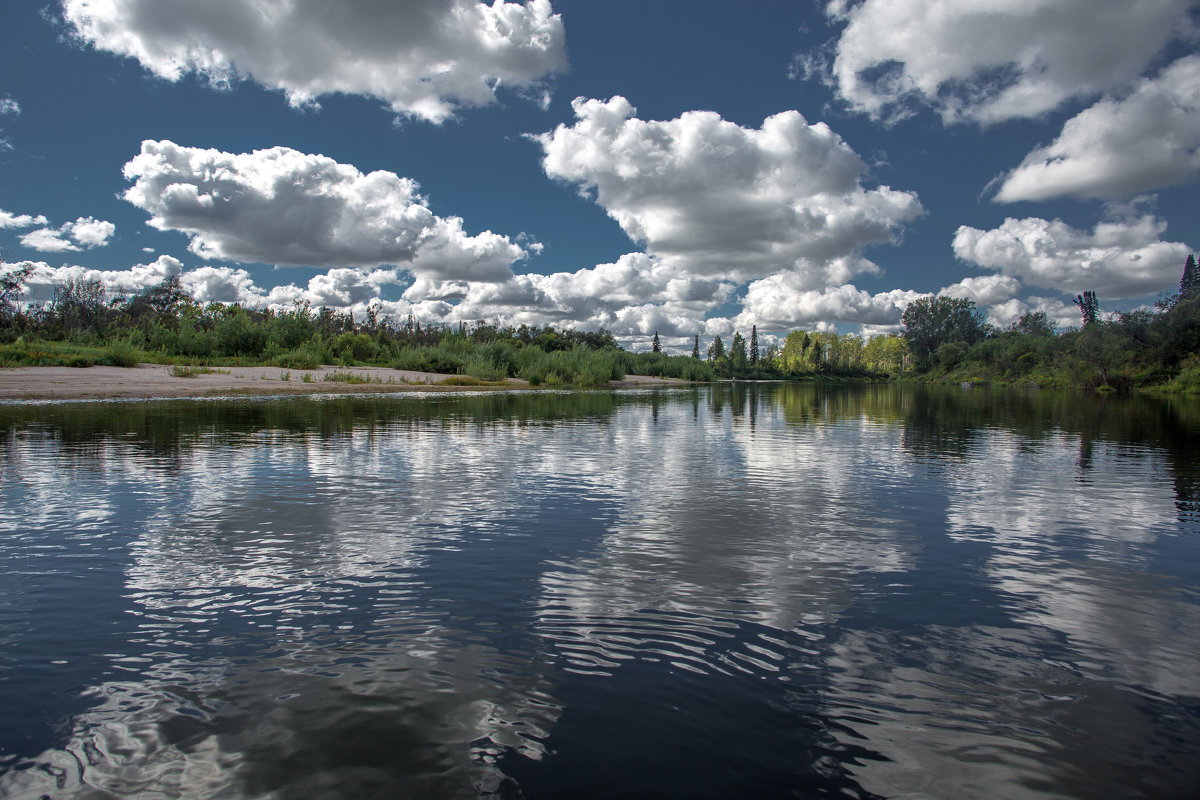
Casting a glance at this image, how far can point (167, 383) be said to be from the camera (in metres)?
27.3

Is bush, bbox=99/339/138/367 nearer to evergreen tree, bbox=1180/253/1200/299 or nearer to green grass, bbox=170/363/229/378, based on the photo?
green grass, bbox=170/363/229/378

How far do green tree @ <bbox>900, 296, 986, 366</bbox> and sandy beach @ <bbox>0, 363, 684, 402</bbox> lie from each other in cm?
12668

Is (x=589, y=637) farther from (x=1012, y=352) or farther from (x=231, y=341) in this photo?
(x=1012, y=352)

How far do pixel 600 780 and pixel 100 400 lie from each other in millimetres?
27071

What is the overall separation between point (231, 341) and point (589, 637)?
43758mm

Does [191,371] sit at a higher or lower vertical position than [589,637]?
higher

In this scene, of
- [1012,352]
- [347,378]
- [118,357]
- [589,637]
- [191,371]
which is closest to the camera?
[589,637]

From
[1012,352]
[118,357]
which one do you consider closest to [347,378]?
[118,357]

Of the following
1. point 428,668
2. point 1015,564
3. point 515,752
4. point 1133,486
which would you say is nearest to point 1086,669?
point 1015,564

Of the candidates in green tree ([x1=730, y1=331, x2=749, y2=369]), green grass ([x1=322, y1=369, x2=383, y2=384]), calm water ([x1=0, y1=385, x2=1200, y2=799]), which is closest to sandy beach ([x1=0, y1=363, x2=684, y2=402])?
green grass ([x1=322, y1=369, x2=383, y2=384])

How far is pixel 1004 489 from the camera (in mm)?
9125

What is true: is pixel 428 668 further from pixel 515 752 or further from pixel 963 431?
pixel 963 431

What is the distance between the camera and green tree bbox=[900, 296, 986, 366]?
5256 inches

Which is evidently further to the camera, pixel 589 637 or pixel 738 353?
pixel 738 353
